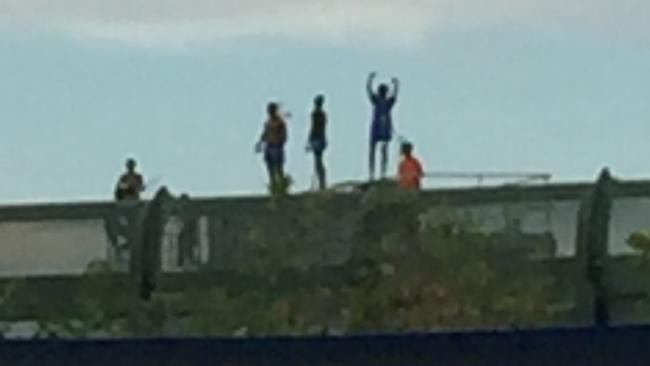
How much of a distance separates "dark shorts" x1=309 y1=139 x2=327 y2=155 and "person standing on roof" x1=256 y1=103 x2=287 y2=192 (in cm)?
27

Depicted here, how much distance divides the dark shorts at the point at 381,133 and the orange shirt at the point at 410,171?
1.60 metres

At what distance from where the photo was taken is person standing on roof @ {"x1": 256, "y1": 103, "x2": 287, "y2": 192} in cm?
2741

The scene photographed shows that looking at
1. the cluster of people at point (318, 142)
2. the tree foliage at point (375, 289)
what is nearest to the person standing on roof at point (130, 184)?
the cluster of people at point (318, 142)

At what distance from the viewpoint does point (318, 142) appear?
2812cm

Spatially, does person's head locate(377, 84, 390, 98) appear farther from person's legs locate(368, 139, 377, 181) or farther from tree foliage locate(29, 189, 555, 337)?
tree foliage locate(29, 189, 555, 337)

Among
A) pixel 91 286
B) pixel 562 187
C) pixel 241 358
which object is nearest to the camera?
pixel 241 358

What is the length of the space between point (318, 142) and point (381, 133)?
0.56 metres

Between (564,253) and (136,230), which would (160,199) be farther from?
(564,253)

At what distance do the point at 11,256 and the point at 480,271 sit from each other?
10.1 feet

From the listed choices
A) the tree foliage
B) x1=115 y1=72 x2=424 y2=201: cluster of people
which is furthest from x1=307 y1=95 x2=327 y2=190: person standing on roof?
the tree foliage

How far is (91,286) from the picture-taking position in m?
20.1

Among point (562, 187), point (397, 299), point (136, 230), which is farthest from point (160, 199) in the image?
point (562, 187)

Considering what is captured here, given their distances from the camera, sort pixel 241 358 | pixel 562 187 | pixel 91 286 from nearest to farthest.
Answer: pixel 241 358 → pixel 91 286 → pixel 562 187

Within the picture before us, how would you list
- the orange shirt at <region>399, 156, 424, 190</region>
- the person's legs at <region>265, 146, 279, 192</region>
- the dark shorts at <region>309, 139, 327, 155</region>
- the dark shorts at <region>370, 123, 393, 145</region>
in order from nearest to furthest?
the orange shirt at <region>399, 156, 424, 190</region> < the person's legs at <region>265, 146, 279, 192</region> < the dark shorts at <region>309, 139, 327, 155</region> < the dark shorts at <region>370, 123, 393, 145</region>
